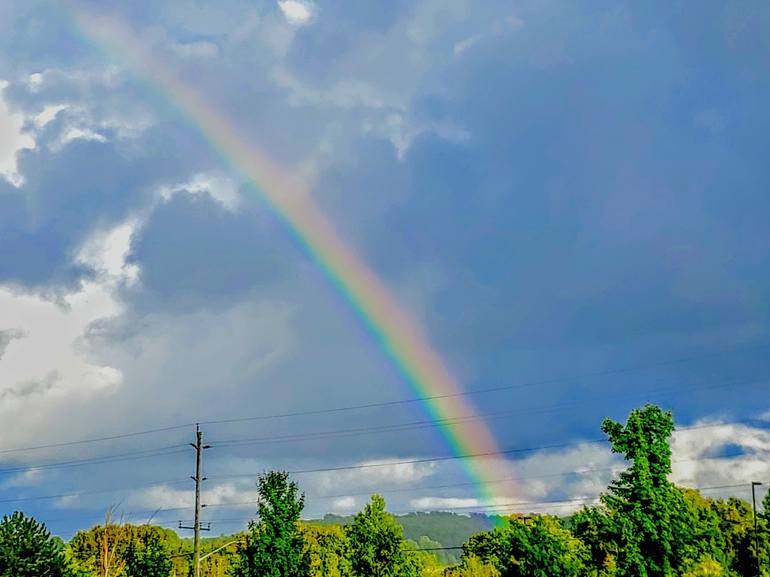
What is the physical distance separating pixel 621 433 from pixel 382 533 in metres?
17.6

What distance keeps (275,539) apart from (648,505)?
81.9ft

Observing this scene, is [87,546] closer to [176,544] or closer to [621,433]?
[176,544]

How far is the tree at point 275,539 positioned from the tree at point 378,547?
3800mm

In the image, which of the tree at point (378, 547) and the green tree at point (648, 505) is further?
the tree at point (378, 547)

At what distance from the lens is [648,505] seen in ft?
184

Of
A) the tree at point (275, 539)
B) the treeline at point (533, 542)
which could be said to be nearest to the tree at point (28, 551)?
the treeline at point (533, 542)

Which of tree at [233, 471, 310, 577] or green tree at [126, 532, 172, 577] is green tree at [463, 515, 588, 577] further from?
green tree at [126, 532, 172, 577]

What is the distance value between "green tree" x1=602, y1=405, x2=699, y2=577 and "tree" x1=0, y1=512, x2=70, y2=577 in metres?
34.4

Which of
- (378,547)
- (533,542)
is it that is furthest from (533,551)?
(378,547)

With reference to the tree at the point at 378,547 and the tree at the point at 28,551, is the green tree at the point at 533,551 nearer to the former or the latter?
the tree at the point at 378,547

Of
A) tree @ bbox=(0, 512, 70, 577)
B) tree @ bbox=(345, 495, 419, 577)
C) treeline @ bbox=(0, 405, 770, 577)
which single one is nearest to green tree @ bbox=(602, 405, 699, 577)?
treeline @ bbox=(0, 405, 770, 577)

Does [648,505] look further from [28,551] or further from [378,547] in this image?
[28,551]

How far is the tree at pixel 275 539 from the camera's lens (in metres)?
66.2

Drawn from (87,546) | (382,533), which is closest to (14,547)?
(382,533)
